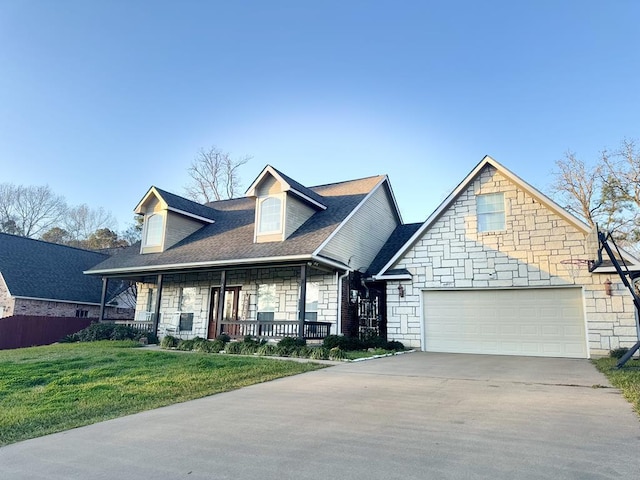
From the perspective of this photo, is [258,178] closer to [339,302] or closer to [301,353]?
[339,302]

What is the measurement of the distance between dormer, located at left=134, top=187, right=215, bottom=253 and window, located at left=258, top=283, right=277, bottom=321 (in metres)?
4.91

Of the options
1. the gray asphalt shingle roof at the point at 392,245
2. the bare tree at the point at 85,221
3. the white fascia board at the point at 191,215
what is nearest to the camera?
the gray asphalt shingle roof at the point at 392,245

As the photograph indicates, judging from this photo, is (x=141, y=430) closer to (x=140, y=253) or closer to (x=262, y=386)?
(x=262, y=386)

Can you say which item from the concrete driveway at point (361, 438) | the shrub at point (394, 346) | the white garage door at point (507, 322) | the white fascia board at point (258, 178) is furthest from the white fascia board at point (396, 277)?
the concrete driveway at point (361, 438)

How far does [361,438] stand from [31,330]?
20.3m

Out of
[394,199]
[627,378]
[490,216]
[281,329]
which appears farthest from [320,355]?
[394,199]

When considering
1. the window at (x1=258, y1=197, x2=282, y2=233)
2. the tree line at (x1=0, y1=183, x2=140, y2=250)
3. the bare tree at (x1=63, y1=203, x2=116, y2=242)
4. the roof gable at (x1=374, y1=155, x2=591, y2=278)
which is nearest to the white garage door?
the roof gable at (x1=374, y1=155, x2=591, y2=278)

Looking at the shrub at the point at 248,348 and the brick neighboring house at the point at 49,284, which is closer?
the shrub at the point at 248,348

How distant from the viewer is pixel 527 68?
47.7 feet

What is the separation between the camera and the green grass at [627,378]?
6051 millimetres

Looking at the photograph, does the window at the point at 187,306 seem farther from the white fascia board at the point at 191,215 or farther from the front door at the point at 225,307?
the white fascia board at the point at 191,215

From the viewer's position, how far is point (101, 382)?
26.9 feet

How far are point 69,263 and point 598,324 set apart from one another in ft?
86.9

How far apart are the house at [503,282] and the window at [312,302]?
242cm
